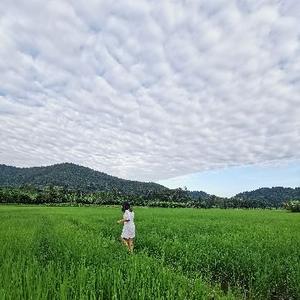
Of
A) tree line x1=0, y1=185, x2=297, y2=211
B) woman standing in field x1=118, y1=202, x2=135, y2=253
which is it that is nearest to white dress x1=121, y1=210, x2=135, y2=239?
woman standing in field x1=118, y1=202, x2=135, y2=253

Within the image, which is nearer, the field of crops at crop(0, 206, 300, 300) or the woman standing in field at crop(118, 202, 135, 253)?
the field of crops at crop(0, 206, 300, 300)

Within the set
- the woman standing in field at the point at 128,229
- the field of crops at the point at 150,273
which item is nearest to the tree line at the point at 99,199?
the field of crops at the point at 150,273

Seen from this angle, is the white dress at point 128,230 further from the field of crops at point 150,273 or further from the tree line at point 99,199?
the tree line at point 99,199

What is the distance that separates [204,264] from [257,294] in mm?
2751

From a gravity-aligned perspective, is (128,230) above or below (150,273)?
above

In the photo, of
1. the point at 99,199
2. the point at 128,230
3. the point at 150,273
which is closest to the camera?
the point at 150,273

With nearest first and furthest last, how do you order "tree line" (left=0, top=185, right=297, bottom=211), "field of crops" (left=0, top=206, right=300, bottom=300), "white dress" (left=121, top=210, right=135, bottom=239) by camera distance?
"field of crops" (left=0, top=206, right=300, bottom=300) → "white dress" (left=121, top=210, right=135, bottom=239) → "tree line" (left=0, top=185, right=297, bottom=211)

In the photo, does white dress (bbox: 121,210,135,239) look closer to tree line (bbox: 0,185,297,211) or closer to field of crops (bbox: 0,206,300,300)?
field of crops (bbox: 0,206,300,300)

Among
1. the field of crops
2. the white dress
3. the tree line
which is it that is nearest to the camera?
the field of crops

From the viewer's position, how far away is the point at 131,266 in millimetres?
6914

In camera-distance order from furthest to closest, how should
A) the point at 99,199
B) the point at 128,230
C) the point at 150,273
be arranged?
1. the point at 99,199
2. the point at 128,230
3. the point at 150,273

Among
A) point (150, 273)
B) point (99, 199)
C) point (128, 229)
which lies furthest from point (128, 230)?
point (99, 199)

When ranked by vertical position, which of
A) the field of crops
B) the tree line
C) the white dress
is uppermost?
the tree line

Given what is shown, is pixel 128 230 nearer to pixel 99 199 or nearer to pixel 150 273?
pixel 150 273
